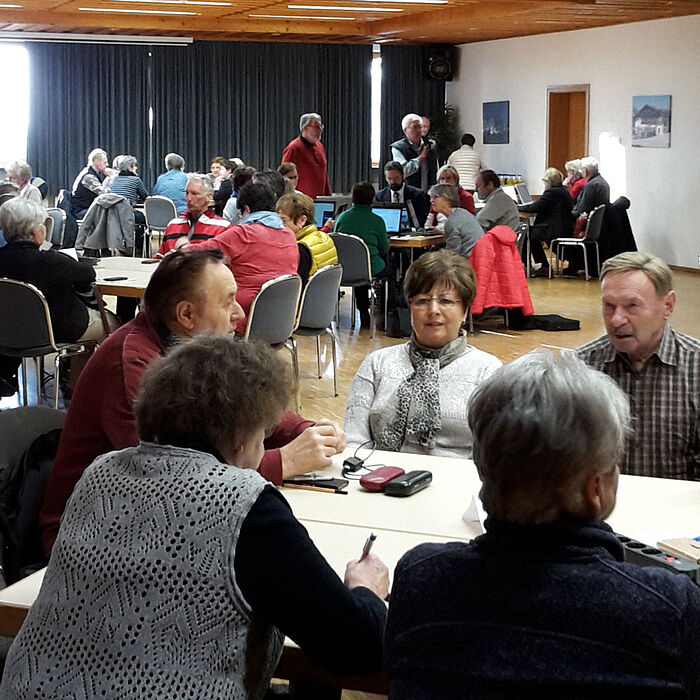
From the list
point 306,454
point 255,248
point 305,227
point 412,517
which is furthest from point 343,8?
point 412,517

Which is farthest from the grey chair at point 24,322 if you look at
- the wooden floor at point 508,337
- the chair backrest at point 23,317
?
the wooden floor at point 508,337

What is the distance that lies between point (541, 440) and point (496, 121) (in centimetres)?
1551

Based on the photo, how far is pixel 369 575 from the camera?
1.93 meters

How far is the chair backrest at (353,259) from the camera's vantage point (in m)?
8.59

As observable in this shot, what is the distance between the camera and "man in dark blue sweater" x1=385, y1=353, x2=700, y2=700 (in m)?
1.34

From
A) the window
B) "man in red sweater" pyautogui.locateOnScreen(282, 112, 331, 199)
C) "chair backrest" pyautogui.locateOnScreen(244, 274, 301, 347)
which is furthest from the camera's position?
the window

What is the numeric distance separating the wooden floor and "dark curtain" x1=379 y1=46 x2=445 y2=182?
6.37 meters

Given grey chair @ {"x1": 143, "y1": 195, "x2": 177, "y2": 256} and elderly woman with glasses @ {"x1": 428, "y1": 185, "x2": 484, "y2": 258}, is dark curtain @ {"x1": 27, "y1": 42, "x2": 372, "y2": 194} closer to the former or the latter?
grey chair @ {"x1": 143, "y1": 195, "x2": 177, "y2": 256}

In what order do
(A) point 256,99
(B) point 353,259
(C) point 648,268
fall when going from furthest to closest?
(A) point 256,99
(B) point 353,259
(C) point 648,268

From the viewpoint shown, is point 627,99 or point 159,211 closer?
point 159,211

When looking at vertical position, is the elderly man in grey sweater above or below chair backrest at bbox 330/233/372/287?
above

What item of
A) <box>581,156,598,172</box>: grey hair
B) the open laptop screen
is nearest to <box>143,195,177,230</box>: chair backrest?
the open laptop screen

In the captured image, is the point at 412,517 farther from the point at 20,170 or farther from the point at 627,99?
the point at 627,99

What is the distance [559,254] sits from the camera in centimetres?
1299
